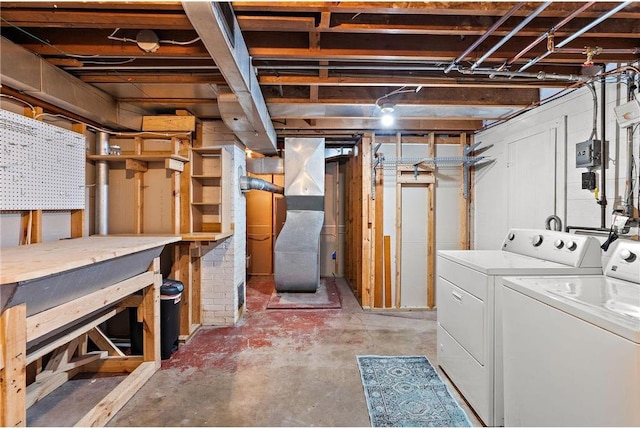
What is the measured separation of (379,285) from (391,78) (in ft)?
8.48

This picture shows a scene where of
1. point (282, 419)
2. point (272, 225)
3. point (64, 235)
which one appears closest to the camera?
point (282, 419)

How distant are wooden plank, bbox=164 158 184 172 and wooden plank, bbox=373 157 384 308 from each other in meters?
2.34

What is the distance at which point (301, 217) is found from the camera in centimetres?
427

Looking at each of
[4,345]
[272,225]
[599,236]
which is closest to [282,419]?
[4,345]

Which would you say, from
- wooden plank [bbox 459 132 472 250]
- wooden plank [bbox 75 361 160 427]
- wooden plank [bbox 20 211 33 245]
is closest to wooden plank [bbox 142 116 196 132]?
wooden plank [bbox 20 211 33 245]

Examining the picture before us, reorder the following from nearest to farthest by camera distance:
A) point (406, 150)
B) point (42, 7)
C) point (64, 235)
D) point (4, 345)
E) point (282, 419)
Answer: point (4, 345) → point (42, 7) → point (282, 419) → point (64, 235) → point (406, 150)

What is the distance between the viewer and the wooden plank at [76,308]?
1.38 metres

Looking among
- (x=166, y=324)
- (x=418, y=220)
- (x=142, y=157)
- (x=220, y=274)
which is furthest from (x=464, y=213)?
(x=142, y=157)

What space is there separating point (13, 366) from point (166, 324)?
139 centimetres

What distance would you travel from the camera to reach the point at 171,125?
9.77 feet

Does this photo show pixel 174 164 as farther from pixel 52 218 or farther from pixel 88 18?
pixel 88 18

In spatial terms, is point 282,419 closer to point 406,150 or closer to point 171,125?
point 171,125

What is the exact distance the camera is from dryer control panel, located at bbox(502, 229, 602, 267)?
1.75 metres

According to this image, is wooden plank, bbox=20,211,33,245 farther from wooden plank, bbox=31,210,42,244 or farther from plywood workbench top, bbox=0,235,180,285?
plywood workbench top, bbox=0,235,180,285
